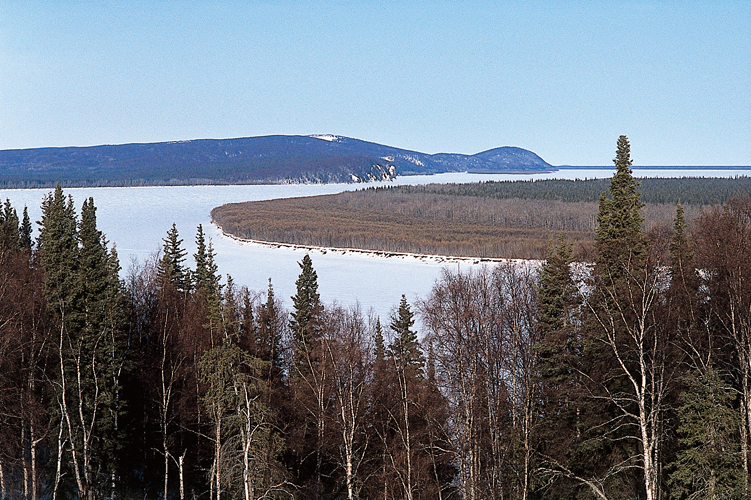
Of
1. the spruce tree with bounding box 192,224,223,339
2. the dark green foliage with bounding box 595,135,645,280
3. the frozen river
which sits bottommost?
the frozen river

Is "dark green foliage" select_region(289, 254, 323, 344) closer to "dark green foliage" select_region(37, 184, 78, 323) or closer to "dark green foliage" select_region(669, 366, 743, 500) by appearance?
"dark green foliage" select_region(37, 184, 78, 323)

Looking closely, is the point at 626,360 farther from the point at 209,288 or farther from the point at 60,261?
the point at 60,261

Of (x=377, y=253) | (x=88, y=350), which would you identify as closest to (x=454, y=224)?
(x=377, y=253)

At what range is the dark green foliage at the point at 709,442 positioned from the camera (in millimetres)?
17312

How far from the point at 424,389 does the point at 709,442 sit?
32.1 ft

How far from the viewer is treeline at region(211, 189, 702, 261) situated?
115 metres

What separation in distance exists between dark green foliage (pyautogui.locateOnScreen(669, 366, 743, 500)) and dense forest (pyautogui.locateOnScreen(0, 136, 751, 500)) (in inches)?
3.1

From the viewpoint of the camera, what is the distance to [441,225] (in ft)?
529

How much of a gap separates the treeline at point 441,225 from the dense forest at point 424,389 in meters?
69.2

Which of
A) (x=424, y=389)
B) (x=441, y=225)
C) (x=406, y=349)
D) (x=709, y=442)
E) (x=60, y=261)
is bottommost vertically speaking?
(x=424, y=389)

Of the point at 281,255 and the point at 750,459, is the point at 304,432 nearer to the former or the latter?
the point at 750,459

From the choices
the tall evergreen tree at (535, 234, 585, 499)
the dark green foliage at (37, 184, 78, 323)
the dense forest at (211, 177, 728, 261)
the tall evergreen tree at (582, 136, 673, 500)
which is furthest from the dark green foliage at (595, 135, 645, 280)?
the dense forest at (211, 177, 728, 261)

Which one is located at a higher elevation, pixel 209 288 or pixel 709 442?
pixel 209 288

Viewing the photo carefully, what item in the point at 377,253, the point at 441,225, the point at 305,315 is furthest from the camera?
the point at 441,225
